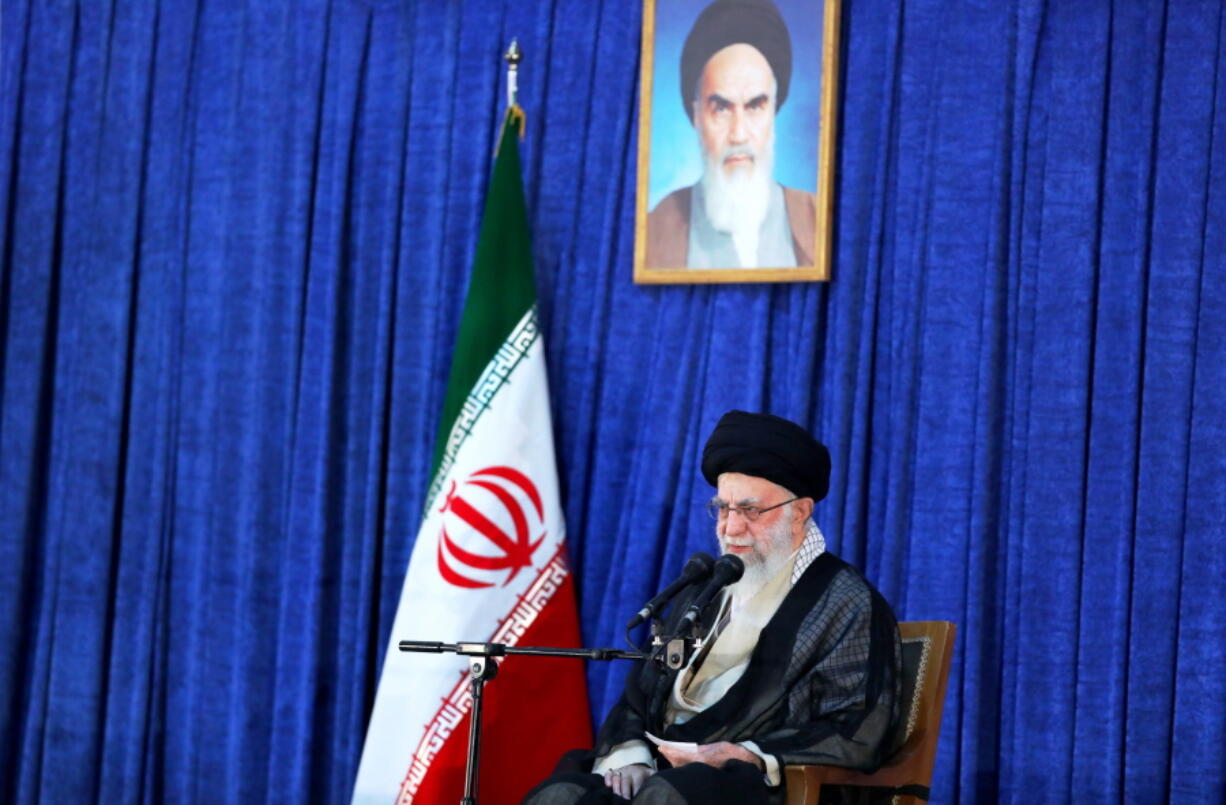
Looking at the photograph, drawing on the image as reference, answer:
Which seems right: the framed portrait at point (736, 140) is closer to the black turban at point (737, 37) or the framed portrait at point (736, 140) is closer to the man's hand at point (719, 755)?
the black turban at point (737, 37)

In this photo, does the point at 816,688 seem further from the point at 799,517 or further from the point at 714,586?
the point at 714,586

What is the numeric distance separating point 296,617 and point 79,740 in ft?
3.11

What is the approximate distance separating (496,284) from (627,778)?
1776 mm

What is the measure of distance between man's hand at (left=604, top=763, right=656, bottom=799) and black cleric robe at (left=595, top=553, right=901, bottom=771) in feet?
0.35

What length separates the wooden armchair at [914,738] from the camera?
314 centimetres

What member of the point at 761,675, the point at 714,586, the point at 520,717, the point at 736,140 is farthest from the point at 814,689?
the point at 736,140

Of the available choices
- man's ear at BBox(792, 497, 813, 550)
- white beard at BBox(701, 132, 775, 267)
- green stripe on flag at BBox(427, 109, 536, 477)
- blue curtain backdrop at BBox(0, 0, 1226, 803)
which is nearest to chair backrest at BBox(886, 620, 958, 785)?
man's ear at BBox(792, 497, 813, 550)

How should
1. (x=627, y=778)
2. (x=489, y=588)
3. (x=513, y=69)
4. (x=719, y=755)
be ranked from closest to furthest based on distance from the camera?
(x=719, y=755) < (x=627, y=778) < (x=489, y=588) < (x=513, y=69)

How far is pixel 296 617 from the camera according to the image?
4.89m

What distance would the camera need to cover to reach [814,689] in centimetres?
332

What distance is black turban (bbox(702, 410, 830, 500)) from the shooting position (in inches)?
138

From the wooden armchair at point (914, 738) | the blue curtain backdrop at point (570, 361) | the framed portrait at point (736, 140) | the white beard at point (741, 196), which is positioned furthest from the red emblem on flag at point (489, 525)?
the wooden armchair at point (914, 738)

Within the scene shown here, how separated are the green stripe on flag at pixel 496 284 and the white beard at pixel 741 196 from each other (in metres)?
0.58

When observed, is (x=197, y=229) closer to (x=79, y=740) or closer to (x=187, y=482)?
(x=187, y=482)
